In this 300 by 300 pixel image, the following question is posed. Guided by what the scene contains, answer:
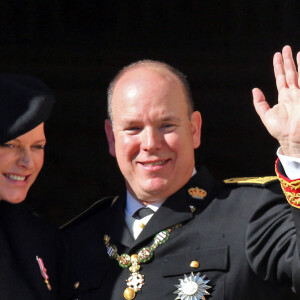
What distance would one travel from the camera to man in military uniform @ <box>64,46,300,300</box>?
342 centimetres

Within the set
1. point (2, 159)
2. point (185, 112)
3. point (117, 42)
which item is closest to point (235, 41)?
point (117, 42)

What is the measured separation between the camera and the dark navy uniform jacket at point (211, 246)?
134 inches

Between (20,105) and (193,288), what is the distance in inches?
31.2

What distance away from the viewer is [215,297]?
3.47 m

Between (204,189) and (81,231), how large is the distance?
44cm

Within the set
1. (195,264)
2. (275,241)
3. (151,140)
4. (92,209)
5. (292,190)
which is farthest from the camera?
(92,209)

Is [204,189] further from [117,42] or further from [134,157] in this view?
[117,42]

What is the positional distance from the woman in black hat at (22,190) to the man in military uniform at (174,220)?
10 centimetres

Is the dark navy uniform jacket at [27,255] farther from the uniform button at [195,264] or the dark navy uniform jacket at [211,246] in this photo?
the uniform button at [195,264]

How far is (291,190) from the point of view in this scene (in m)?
3.25

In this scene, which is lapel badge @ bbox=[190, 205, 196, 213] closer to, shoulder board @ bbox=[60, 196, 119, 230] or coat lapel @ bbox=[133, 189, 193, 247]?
coat lapel @ bbox=[133, 189, 193, 247]

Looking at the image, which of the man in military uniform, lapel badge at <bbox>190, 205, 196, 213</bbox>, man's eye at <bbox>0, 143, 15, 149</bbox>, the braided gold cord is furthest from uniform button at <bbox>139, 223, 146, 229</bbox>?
the braided gold cord

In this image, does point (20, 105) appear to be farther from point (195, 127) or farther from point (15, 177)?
point (195, 127)

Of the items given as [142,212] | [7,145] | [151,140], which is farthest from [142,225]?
[7,145]
